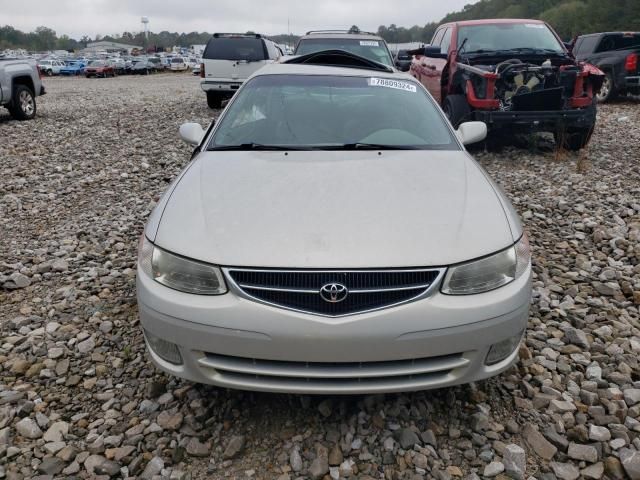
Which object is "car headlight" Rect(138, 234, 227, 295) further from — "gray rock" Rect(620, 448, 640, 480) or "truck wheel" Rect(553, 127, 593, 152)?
"truck wheel" Rect(553, 127, 593, 152)

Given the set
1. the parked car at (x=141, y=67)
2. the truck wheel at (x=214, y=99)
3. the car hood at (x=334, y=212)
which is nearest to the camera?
the car hood at (x=334, y=212)

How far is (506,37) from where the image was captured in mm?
7684

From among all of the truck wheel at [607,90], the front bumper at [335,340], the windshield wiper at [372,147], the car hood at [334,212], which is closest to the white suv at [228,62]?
the truck wheel at [607,90]

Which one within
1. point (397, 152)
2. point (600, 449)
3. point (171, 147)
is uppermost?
point (397, 152)

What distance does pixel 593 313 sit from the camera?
3.25 meters

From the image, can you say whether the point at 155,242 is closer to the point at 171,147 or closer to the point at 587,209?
the point at 587,209

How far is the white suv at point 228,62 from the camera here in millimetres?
11602

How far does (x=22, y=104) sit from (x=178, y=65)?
39755mm

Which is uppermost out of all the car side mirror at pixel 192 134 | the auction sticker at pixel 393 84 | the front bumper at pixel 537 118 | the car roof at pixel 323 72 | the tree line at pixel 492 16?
the tree line at pixel 492 16

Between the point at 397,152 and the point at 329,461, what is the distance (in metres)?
1.73

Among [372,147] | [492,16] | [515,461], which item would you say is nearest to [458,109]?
[372,147]

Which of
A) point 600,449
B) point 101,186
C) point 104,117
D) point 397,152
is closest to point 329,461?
point 600,449

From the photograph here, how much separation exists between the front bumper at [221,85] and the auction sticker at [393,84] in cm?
838

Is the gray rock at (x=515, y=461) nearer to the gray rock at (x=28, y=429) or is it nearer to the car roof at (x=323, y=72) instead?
the gray rock at (x=28, y=429)
